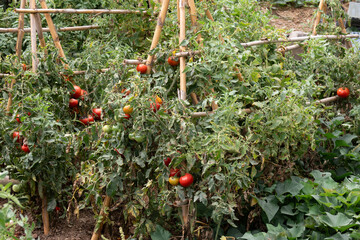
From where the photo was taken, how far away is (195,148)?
2.17 metres

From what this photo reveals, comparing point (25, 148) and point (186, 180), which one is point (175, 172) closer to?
point (186, 180)

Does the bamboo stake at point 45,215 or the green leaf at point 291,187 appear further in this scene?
the bamboo stake at point 45,215

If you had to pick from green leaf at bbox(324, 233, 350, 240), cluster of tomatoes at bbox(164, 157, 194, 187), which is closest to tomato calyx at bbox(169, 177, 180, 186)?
cluster of tomatoes at bbox(164, 157, 194, 187)

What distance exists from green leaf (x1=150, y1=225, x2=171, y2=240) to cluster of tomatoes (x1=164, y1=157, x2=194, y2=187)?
354 mm

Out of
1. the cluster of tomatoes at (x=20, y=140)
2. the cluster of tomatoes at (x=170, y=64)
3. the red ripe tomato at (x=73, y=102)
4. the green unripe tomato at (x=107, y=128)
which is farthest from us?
the red ripe tomato at (x=73, y=102)

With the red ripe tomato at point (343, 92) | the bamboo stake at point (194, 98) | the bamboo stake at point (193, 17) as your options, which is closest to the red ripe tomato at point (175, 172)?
the bamboo stake at point (194, 98)

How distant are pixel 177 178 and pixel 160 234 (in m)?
0.40

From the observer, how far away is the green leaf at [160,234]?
239cm

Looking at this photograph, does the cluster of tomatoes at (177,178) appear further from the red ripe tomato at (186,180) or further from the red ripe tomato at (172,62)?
the red ripe tomato at (172,62)

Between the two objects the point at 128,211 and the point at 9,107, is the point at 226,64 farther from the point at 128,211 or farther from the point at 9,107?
the point at 9,107

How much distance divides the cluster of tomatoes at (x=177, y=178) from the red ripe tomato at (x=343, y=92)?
5.52ft

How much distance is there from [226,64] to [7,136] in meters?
1.41

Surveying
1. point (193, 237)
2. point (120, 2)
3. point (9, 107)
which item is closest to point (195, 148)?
point (193, 237)

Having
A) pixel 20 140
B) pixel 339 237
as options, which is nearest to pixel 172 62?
pixel 20 140
